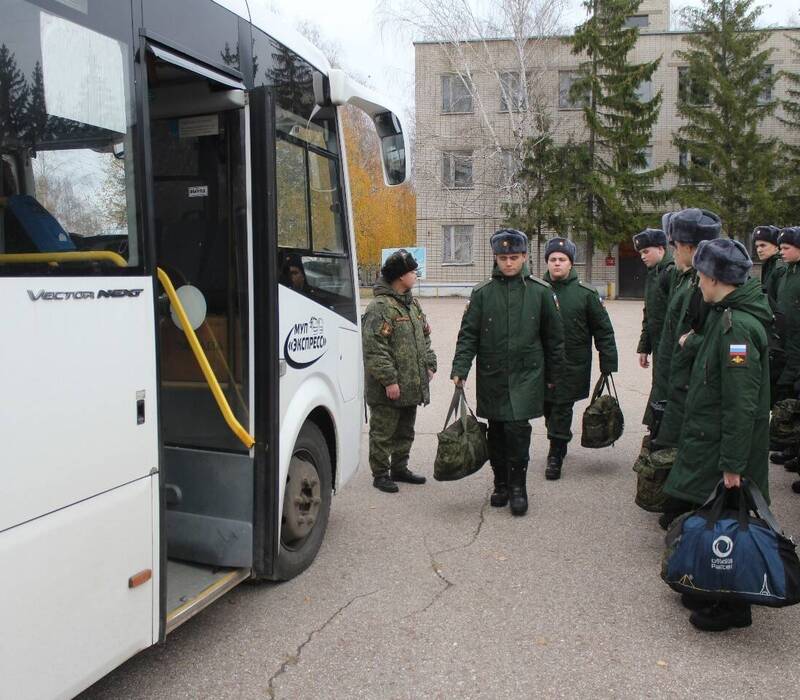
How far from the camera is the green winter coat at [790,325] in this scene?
648 cm

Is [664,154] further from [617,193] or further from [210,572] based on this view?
[210,572]

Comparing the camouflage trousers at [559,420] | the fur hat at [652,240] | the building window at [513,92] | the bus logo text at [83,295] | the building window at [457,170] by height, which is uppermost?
the building window at [513,92]

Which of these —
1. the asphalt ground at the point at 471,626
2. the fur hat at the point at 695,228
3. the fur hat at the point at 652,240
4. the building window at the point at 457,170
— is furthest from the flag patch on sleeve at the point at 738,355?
the building window at the point at 457,170

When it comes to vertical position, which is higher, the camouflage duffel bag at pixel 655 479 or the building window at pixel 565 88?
the building window at pixel 565 88

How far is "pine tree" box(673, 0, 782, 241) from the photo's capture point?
3309cm

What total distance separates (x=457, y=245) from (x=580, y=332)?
29.7m

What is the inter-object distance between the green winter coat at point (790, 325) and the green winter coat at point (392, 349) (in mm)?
3036

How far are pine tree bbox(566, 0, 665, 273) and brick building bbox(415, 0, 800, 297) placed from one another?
126 cm

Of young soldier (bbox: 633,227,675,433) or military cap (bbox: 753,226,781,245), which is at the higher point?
military cap (bbox: 753,226,781,245)

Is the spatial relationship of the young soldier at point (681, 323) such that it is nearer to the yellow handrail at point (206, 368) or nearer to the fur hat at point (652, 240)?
the fur hat at point (652, 240)

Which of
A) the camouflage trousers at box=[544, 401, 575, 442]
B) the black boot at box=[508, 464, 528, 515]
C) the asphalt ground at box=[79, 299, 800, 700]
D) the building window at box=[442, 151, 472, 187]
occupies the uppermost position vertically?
the building window at box=[442, 151, 472, 187]

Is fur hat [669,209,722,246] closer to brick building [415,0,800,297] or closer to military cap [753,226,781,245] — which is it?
military cap [753,226,781,245]

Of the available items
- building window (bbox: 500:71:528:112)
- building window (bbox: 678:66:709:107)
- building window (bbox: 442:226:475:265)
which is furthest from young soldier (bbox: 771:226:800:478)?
building window (bbox: 678:66:709:107)

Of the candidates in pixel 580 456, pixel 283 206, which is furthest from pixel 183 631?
pixel 580 456
